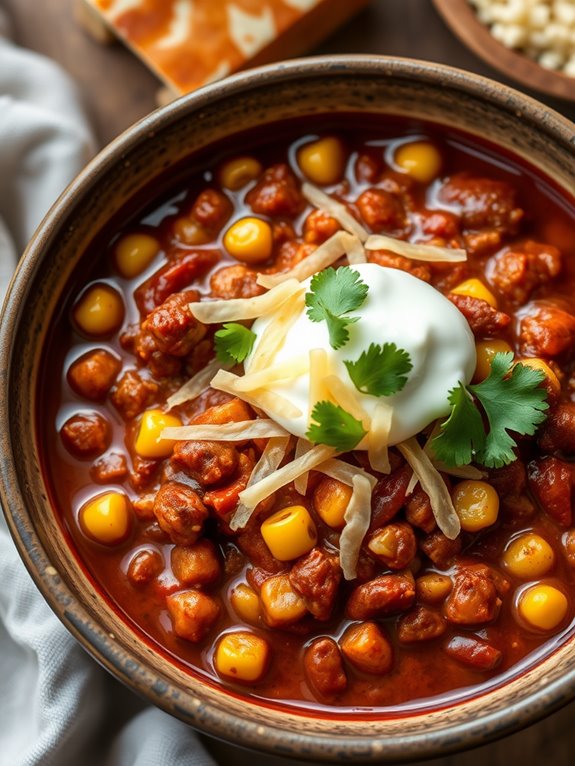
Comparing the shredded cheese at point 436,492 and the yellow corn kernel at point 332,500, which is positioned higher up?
the yellow corn kernel at point 332,500

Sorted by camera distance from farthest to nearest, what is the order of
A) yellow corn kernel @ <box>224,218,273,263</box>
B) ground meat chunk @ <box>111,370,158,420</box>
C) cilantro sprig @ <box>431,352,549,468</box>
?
yellow corn kernel @ <box>224,218,273,263</box>, ground meat chunk @ <box>111,370,158,420</box>, cilantro sprig @ <box>431,352,549,468</box>

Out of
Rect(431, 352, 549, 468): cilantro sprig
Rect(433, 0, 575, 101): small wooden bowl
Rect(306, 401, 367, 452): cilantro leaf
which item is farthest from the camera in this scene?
Rect(433, 0, 575, 101): small wooden bowl

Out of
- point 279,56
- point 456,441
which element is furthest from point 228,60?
point 456,441

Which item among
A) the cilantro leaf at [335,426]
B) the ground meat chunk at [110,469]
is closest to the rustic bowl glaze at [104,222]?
the ground meat chunk at [110,469]

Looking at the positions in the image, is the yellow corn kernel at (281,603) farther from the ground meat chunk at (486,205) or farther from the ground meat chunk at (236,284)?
the ground meat chunk at (486,205)

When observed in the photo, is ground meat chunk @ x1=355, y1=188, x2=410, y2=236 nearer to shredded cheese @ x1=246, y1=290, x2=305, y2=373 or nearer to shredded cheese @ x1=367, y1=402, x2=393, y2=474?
shredded cheese @ x1=246, y1=290, x2=305, y2=373

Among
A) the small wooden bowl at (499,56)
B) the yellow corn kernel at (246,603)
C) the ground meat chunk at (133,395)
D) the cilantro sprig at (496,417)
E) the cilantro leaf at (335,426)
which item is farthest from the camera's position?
the small wooden bowl at (499,56)

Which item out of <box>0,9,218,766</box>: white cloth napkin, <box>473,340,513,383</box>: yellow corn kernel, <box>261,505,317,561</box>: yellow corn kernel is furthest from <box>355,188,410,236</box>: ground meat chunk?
<box>0,9,218,766</box>: white cloth napkin

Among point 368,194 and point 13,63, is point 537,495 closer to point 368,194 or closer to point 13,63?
point 368,194
